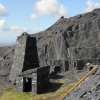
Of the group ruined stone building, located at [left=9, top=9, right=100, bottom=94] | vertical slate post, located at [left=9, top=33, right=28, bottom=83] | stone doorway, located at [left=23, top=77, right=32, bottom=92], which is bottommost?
stone doorway, located at [left=23, top=77, right=32, bottom=92]

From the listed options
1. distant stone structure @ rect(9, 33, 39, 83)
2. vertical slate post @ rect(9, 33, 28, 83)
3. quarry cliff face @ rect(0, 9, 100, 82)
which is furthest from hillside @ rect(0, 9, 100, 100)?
vertical slate post @ rect(9, 33, 28, 83)

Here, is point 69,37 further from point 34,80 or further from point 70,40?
point 34,80

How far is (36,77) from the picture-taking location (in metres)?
33.8

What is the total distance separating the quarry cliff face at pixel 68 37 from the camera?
84.7 meters

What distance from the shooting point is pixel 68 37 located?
292 feet

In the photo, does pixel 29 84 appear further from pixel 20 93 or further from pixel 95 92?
pixel 95 92

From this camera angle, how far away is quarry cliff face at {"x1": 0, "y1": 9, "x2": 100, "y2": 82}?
8469 cm

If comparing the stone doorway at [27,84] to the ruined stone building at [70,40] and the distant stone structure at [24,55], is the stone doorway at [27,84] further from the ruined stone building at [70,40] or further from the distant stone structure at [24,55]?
the ruined stone building at [70,40]

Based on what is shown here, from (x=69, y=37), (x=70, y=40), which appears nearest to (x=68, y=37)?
(x=69, y=37)

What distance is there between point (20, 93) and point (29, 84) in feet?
4.63

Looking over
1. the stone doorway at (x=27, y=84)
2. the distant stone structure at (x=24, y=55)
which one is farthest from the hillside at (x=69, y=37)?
the stone doorway at (x=27, y=84)

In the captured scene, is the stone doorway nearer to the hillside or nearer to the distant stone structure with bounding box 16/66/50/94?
the distant stone structure with bounding box 16/66/50/94

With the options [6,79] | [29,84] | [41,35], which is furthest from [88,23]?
[29,84]

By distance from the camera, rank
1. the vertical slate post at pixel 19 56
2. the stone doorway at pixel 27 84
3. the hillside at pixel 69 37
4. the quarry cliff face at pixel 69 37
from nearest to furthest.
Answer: the stone doorway at pixel 27 84
the vertical slate post at pixel 19 56
the hillside at pixel 69 37
the quarry cliff face at pixel 69 37
